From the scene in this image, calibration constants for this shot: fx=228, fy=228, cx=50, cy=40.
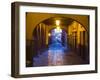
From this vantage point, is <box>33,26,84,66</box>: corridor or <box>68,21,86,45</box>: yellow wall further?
<box>68,21,86,45</box>: yellow wall

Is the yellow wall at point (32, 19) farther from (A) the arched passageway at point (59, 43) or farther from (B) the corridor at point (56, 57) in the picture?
(B) the corridor at point (56, 57)

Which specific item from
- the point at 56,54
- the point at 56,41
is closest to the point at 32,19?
the point at 56,41

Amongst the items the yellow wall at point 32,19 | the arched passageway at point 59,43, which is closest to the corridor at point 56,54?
the arched passageway at point 59,43

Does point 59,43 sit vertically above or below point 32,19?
below

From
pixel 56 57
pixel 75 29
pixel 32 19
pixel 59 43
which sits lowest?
pixel 56 57

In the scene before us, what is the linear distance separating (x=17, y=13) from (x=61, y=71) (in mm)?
799

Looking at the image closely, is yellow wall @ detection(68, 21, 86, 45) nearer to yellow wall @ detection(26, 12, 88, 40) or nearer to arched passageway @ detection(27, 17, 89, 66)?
arched passageway @ detection(27, 17, 89, 66)

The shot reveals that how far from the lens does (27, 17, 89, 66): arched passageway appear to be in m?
2.46

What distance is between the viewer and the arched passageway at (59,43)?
96.7 inches

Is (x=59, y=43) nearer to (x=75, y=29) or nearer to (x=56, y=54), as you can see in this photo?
(x=56, y=54)

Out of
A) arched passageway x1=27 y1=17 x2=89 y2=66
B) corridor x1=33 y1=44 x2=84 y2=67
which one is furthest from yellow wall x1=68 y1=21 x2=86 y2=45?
corridor x1=33 y1=44 x2=84 y2=67

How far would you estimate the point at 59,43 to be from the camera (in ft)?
8.35

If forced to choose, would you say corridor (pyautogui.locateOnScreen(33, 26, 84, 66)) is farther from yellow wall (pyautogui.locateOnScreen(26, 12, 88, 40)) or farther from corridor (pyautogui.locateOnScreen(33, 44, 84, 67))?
yellow wall (pyautogui.locateOnScreen(26, 12, 88, 40))

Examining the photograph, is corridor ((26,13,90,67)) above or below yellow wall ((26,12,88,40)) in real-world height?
below
